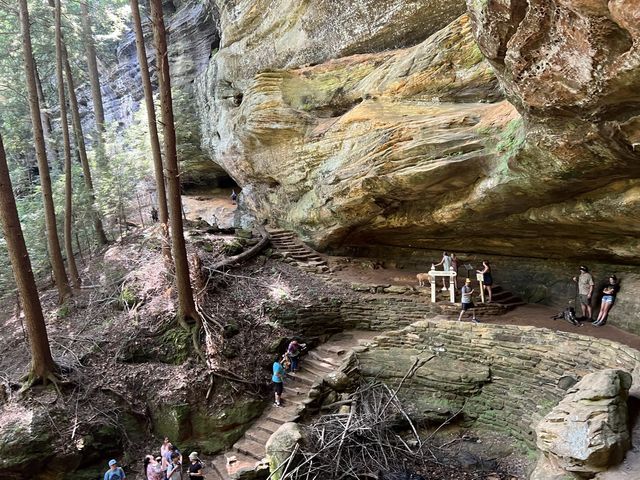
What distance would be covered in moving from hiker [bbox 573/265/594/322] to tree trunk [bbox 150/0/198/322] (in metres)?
10.2

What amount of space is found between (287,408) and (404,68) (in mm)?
10510

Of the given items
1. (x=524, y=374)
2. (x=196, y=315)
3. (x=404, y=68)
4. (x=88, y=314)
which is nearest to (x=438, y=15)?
(x=404, y=68)

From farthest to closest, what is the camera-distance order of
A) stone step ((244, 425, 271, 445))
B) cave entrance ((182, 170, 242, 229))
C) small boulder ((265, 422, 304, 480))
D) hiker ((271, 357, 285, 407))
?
cave entrance ((182, 170, 242, 229)), hiker ((271, 357, 285, 407)), stone step ((244, 425, 271, 445)), small boulder ((265, 422, 304, 480))

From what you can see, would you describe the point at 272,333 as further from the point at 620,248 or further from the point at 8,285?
the point at 8,285

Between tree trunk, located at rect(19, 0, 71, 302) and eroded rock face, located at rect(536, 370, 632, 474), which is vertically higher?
tree trunk, located at rect(19, 0, 71, 302)

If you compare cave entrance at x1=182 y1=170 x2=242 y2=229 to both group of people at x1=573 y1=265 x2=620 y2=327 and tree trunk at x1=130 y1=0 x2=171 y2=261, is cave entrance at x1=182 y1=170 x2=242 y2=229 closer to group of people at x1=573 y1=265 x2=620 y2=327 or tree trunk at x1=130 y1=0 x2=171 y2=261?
tree trunk at x1=130 y1=0 x2=171 y2=261

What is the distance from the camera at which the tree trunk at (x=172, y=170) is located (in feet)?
30.2

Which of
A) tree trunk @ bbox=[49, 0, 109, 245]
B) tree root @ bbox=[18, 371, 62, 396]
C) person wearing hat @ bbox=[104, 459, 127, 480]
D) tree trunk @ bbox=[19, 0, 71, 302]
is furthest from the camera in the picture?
tree trunk @ bbox=[49, 0, 109, 245]

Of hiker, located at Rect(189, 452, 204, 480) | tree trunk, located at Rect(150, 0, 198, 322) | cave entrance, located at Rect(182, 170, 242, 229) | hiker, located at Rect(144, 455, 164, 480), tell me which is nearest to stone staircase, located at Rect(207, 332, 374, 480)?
hiker, located at Rect(189, 452, 204, 480)

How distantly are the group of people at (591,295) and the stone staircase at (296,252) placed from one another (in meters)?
7.98

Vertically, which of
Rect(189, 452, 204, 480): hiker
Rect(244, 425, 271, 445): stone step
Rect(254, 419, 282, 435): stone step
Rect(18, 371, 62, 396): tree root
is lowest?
Rect(244, 425, 271, 445): stone step

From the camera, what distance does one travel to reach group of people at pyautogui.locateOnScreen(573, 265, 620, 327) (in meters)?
9.96

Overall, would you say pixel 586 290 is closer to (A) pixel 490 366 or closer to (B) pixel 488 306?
(B) pixel 488 306

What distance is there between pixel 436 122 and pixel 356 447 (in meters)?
7.96
